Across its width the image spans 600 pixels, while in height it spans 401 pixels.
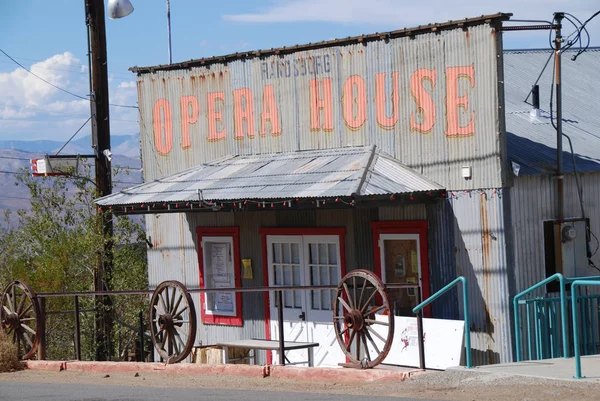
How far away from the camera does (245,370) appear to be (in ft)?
39.9

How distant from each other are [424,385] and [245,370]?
2.62 meters

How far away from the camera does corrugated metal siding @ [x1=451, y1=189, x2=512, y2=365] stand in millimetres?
13172

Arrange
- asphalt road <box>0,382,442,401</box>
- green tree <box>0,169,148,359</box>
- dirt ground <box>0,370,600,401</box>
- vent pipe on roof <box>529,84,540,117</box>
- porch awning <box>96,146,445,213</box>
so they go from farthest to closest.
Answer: green tree <box>0,169,148,359</box>, vent pipe on roof <box>529,84,540,117</box>, porch awning <box>96,146,445,213</box>, asphalt road <box>0,382,442,401</box>, dirt ground <box>0,370,600,401</box>

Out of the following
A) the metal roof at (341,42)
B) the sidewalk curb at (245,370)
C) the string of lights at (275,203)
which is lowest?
the sidewalk curb at (245,370)

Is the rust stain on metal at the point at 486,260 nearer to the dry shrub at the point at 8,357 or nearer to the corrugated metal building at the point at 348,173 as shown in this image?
the corrugated metal building at the point at 348,173

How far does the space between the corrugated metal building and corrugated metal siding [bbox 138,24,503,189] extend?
0.02m

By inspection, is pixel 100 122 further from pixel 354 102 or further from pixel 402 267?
pixel 402 267

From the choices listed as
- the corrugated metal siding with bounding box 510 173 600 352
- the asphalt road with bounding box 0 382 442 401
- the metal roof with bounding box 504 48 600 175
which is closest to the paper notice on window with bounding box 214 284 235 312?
the asphalt road with bounding box 0 382 442 401

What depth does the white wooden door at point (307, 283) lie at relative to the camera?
15070 mm

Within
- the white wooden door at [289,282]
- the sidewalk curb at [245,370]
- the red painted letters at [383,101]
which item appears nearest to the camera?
the sidewalk curb at [245,370]

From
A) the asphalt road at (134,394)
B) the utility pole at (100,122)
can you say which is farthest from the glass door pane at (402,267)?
the utility pole at (100,122)

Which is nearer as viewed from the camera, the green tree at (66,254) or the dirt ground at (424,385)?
the dirt ground at (424,385)

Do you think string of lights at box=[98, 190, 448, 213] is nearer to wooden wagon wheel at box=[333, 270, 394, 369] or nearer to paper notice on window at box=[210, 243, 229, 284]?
wooden wagon wheel at box=[333, 270, 394, 369]

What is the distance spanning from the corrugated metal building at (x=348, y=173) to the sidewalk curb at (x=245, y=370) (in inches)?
96.1
